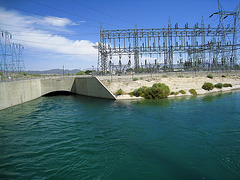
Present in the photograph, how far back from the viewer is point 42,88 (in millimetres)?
35469

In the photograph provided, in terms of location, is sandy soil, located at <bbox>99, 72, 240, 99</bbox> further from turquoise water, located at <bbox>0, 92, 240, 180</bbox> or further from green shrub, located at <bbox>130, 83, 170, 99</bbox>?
turquoise water, located at <bbox>0, 92, 240, 180</bbox>

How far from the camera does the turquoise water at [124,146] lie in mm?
8617

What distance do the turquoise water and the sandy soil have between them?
43.6 ft

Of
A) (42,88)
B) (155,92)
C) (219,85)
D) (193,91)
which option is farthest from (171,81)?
(42,88)

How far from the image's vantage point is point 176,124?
15461 mm


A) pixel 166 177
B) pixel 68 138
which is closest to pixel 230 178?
pixel 166 177

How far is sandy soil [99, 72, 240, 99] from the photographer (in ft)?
105

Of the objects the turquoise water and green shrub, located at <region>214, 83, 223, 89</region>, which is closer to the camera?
the turquoise water

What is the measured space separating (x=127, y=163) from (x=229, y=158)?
5683 mm

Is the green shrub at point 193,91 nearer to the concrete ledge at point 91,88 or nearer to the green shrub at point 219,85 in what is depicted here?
the green shrub at point 219,85

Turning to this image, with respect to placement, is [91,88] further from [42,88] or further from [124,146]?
[124,146]

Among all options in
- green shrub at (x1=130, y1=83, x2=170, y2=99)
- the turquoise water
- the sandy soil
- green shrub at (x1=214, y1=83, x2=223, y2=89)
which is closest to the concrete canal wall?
the sandy soil

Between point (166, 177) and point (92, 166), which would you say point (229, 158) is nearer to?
point (166, 177)

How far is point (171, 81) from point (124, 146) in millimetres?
26143
